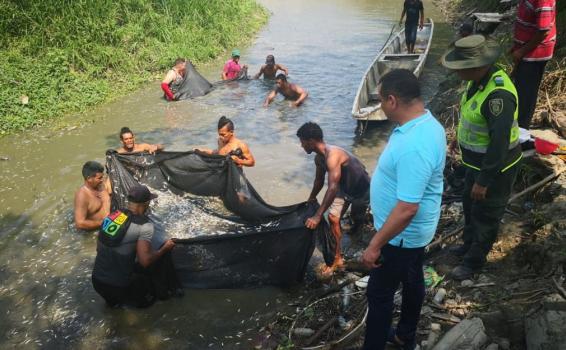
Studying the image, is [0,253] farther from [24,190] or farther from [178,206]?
[178,206]

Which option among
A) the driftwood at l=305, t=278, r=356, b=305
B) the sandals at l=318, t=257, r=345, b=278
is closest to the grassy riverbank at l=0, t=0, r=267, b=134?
the sandals at l=318, t=257, r=345, b=278

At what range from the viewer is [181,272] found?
4.17 m

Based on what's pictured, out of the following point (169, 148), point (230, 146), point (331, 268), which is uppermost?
point (230, 146)

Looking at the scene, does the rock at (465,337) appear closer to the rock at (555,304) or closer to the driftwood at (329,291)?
the rock at (555,304)

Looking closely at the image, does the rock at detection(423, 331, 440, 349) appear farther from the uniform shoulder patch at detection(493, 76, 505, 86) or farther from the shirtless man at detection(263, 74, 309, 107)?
the shirtless man at detection(263, 74, 309, 107)

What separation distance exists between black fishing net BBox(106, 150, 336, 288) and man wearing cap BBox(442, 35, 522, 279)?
4.66 ft

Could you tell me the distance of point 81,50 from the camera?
35.5ft

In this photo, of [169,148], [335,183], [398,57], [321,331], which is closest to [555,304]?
[321,331]

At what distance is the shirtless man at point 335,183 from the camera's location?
13.6ft

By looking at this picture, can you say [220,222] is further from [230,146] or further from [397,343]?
[397,343]

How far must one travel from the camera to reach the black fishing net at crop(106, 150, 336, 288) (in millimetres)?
3998

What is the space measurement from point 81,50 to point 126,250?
8810mm

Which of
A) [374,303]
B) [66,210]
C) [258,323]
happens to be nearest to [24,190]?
[66,210]

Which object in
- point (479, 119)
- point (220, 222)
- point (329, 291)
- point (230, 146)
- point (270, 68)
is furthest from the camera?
point (270, 68)
